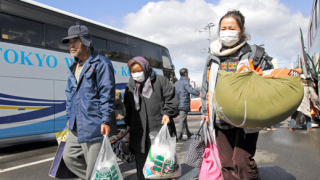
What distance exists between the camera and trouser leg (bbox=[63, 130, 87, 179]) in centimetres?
254

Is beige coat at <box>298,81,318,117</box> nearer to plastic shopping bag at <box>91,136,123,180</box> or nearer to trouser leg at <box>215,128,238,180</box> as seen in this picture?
trouser leg at <box>215,128,238,180</box>

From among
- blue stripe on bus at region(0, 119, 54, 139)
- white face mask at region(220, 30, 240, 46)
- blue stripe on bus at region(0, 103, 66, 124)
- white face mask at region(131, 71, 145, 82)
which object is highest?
white face mask at region(220, 30, 240, 46)

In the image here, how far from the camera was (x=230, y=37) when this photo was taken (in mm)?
2395

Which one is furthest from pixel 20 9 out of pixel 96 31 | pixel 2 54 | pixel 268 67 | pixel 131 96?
pixel 268 67

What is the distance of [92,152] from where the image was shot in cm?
244

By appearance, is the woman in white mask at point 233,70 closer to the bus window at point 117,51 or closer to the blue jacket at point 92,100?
the blue jacket at point 92,100

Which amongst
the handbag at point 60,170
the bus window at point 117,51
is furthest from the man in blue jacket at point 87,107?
the bus window at point 117,51

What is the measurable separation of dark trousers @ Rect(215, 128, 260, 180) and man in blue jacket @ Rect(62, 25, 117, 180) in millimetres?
1150

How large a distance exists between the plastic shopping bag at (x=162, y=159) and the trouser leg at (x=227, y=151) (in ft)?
1.86

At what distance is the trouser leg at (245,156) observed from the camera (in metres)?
2.23

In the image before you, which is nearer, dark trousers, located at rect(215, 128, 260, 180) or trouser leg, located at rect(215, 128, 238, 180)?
dark trousers, located at rect(215, 128, 260, 180)

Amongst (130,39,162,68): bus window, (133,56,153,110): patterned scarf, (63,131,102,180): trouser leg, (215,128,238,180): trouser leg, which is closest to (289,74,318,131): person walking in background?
(130,39,162,68): bus window

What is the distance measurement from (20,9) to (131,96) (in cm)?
495

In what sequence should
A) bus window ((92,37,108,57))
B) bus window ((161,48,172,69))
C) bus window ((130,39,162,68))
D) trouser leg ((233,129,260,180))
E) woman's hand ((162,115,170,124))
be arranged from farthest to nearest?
bus window ((161,48,172,69)) → bus window ((130,39,162,68)) → bus window ((92,37,108,57)) → woman's hand ((162,115,170,124)) → trouser leg ((233,129,260,180))
